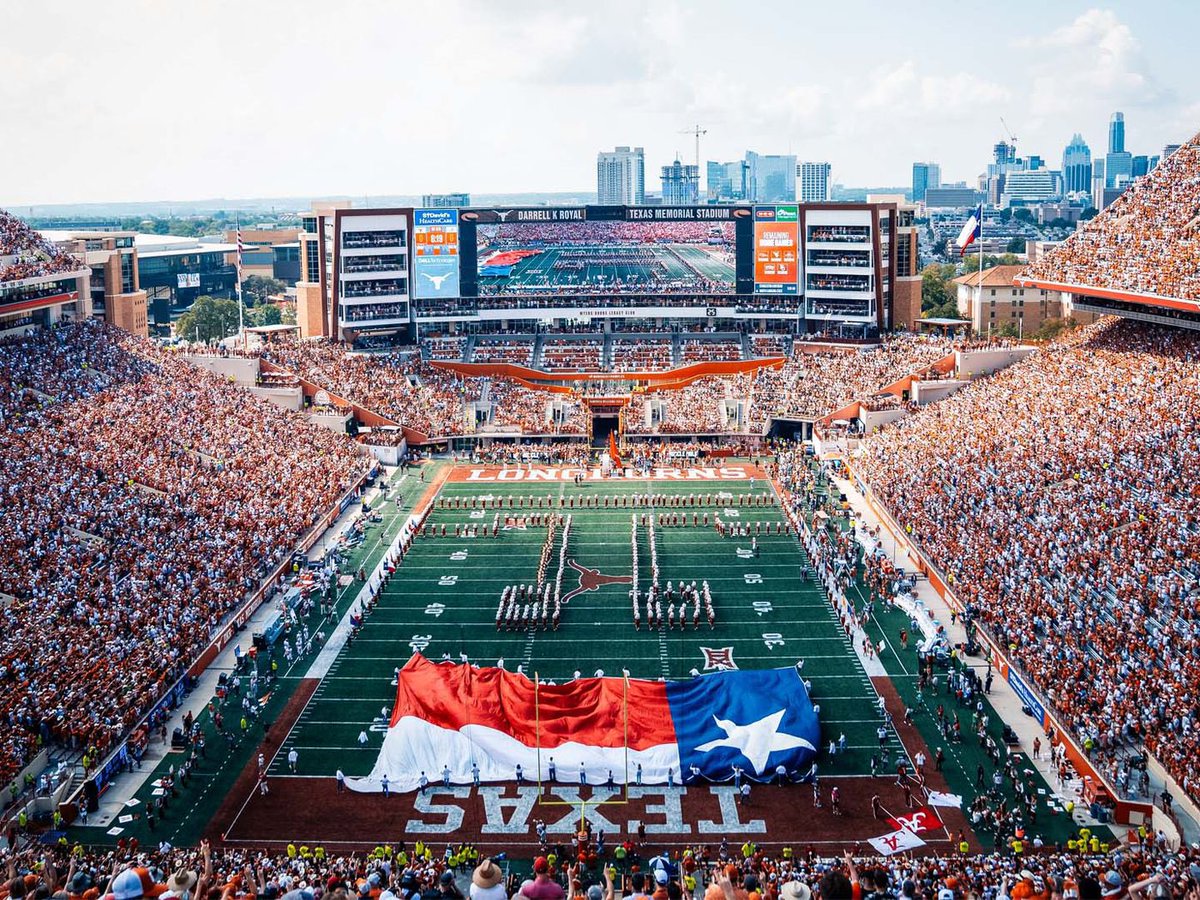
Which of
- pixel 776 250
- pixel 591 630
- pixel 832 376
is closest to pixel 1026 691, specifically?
pixel 591 630

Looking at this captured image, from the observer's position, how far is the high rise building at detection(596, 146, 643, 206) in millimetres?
134375

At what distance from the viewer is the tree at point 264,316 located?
93188mm

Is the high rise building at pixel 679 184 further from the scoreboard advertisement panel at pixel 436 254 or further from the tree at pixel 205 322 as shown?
the scoreboard advertisement panel at pixel 436 254

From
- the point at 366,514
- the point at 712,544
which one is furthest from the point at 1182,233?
the point at 366,514

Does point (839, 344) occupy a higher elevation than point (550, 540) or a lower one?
higher

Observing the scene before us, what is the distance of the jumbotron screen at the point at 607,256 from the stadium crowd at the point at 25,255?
18.6 m

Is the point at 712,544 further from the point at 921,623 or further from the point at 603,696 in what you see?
the point at 603,696

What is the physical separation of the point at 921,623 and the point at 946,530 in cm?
545

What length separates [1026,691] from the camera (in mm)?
23562

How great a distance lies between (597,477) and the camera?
44531 millimetres

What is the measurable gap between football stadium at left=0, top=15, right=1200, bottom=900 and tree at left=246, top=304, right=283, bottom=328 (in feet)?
114

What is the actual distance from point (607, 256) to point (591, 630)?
33.4m

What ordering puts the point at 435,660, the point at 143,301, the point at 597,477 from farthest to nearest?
the point at 143,301 → the point at 597,477 → the point at 435,660

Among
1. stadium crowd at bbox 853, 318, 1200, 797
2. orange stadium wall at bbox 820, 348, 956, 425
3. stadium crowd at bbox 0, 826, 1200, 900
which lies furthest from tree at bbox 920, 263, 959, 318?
stadium crowd at bbox 0, 826, 1200, 900
